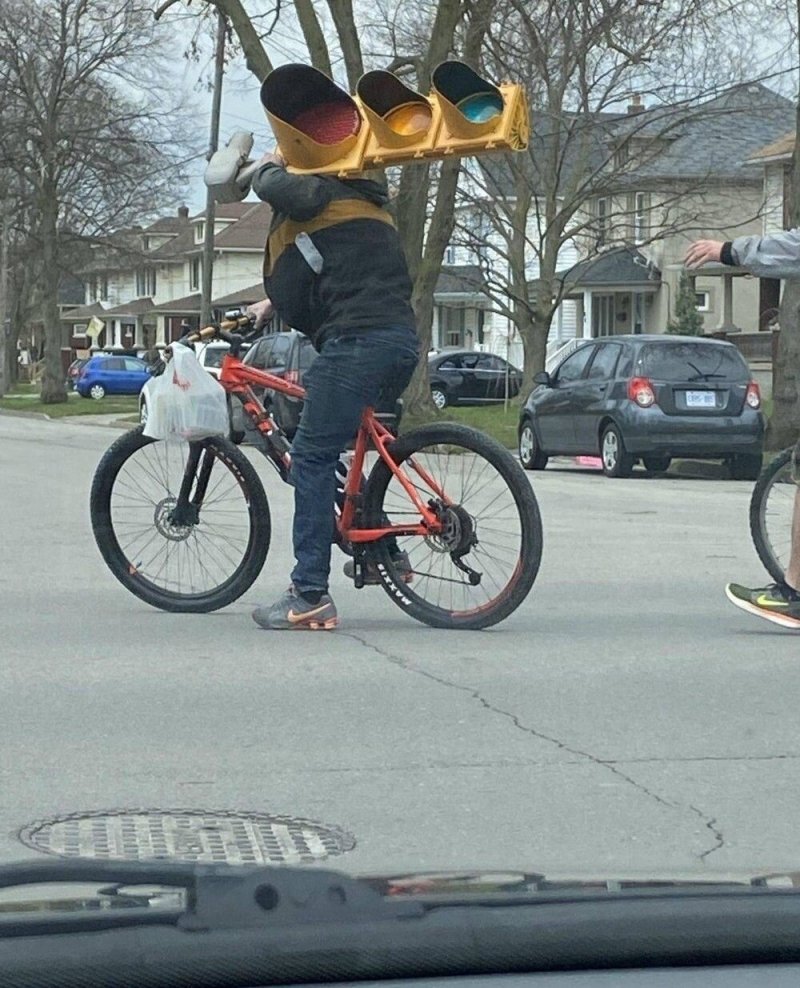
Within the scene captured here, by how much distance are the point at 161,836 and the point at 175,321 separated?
111m

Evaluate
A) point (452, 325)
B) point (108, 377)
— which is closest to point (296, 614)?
point (108, 377)

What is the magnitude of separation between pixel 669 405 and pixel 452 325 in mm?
64287

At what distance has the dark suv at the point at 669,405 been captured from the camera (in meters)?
18.8

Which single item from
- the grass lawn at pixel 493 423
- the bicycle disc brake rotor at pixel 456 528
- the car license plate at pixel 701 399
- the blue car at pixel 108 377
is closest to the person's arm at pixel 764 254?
the bicycle disc brake rotor at pixel 456 528

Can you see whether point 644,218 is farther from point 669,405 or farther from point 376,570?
point 376,570

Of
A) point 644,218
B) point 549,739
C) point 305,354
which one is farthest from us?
point 644,218

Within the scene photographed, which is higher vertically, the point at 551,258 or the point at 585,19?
the point at 585,19

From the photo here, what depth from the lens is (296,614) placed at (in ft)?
24.2

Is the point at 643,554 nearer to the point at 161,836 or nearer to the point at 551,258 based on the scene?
the point at 161,836

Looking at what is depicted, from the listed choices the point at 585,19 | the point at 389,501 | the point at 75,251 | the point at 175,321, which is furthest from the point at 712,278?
the point at 389,501

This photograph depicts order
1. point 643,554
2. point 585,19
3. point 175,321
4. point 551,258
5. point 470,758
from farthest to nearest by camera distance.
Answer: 1. point 175,321
2. point 551,258
3. point 585,19
4. point 643,554
5. point 470,758

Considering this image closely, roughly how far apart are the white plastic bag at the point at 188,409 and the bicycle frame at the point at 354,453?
8 centimetres

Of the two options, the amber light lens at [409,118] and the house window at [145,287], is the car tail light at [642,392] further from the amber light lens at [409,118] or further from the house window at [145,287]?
the house window at [145,287]

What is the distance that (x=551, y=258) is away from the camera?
41.4 m
